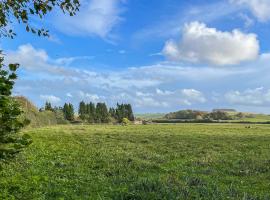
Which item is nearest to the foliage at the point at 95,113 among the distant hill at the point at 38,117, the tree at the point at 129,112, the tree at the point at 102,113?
the tree at the point at 102,113

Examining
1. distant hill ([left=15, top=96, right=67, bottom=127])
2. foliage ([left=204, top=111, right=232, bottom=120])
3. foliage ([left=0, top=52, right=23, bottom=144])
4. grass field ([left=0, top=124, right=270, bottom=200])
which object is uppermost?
foliage ([left=204, top=111, right=232, bottom=120])

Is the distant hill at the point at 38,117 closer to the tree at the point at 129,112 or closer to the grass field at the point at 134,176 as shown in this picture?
the tree at the point at 129,112

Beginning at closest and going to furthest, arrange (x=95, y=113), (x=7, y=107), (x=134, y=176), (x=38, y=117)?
(x=7, y=107) < (x=134, y=176) < (x=38, y=117) < (x=95, y=113)

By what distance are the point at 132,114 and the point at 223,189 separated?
164 meters

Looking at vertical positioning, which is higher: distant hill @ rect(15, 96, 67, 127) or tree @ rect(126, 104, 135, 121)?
tree @ rect(126, 104, 135, 121)

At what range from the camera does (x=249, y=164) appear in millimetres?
27453

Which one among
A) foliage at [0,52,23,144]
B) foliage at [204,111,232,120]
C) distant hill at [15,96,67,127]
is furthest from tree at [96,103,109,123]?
foliage at [0,52,23,144]

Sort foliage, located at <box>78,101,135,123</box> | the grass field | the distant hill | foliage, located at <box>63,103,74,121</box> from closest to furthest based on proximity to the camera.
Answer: the grass field → the distant hill → foliage, located at <box>63,103,74,121</box> → foliage, located at <box>78,101,135,123</box>

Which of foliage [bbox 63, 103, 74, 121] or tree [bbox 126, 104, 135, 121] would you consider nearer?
foliage [bbox 63, 103, 74, 121]

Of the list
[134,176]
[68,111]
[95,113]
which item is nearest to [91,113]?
[95,113]

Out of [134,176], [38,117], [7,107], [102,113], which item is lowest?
[134,176]

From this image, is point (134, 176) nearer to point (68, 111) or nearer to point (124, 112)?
point (68, 111)

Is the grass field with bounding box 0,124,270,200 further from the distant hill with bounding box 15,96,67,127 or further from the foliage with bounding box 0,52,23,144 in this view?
the distant hill with bounding box 15,96,67,127

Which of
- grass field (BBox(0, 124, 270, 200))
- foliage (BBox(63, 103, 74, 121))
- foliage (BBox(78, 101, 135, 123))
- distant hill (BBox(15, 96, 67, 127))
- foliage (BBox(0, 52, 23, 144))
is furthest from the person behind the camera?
foliage (BBox(78, 101, 135, 123))
